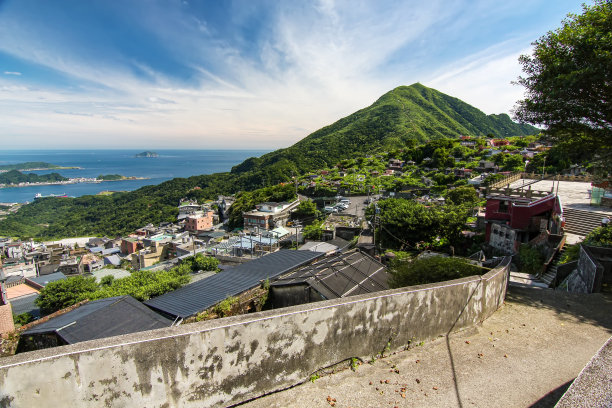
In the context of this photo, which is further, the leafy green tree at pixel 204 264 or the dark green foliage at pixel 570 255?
the leafy green tree at pixel 204 264

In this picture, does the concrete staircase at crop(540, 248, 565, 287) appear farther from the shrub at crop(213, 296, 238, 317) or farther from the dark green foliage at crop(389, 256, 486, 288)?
the shrub at crop(213, 296, 238, 317)

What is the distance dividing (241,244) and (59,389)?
933 inches

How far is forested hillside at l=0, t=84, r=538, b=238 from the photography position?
77125 mm

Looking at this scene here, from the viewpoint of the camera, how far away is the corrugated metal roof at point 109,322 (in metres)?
5.12

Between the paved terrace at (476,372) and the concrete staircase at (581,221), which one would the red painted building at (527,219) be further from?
the paved terrace at (476,372)

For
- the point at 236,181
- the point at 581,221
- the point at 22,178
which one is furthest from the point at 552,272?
the point at 22,178

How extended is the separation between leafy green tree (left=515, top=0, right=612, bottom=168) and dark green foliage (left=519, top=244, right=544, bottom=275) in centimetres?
426

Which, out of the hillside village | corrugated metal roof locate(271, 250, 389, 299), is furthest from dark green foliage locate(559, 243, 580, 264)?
corrugated metal roof locate(271, 250, 389, 299)

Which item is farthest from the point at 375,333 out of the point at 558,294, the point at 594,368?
the point at 558,294

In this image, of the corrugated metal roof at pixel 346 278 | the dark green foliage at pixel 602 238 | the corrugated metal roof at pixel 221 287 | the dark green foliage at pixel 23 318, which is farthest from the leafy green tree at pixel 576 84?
the dark green foliage at pixel 23 318

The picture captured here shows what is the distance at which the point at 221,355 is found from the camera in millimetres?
2684

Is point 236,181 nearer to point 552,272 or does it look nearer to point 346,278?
point 552,272

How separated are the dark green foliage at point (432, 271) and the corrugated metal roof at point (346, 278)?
2.63 ft

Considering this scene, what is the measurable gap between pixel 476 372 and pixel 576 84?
713 cm
